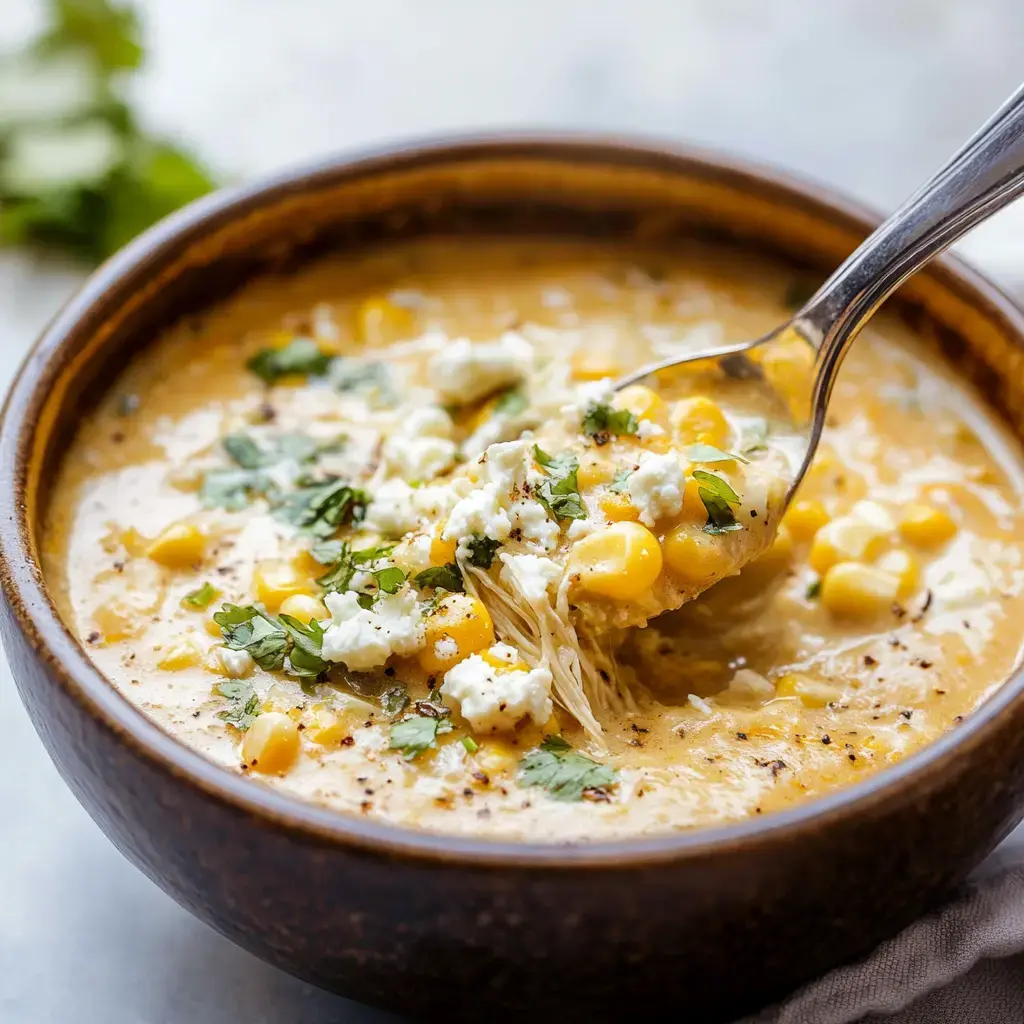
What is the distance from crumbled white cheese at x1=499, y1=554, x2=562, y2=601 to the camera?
2.96 m

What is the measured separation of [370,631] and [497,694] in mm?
307

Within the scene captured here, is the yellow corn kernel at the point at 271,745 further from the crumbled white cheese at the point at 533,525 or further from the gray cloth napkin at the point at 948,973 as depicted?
the gray cloth napkin at the point at 948,973

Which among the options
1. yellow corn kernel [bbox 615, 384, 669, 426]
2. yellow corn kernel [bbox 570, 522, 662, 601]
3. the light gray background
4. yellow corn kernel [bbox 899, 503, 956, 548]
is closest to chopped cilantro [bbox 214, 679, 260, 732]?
yellow corn kernel [bbox 570, 522, 662, 601]

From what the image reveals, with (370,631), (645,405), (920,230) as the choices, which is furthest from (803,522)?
(370,631)

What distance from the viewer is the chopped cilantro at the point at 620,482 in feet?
10.0

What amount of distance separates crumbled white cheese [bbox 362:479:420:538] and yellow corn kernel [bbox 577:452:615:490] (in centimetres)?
40

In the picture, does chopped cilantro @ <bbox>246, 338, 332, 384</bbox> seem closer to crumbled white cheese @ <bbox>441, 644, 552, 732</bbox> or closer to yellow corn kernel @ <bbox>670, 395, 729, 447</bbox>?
yellow corn kernel @ <bbox>670, 395, 729, 447</bbox>

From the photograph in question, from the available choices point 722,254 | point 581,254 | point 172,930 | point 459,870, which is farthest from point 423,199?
point 459,870

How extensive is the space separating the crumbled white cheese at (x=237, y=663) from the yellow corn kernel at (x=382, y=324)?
133cm

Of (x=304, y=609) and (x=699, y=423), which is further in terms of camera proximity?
(x=699, y=423)

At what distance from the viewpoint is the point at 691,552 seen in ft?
9.89

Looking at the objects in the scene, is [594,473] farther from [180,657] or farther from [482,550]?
[180,657]

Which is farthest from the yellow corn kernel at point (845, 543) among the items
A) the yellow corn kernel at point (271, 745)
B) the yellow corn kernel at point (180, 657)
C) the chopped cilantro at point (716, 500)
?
the yellow corn kernel at point (180, 657)

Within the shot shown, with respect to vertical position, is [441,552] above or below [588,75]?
below
